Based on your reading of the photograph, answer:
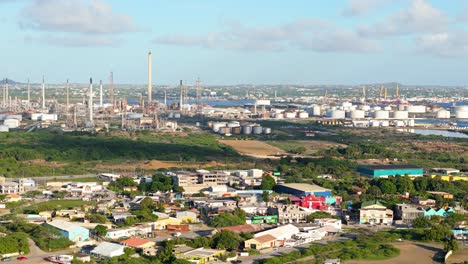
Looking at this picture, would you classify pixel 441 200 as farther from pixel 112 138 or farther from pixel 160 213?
pixel 112 138

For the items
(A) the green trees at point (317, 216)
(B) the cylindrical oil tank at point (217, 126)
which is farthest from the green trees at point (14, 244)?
(B) the cylindrical oil tank at point (217, 126)

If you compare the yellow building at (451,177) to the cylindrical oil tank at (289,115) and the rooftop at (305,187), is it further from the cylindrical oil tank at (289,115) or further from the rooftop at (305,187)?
the cylindrical oil tank at (289,115)

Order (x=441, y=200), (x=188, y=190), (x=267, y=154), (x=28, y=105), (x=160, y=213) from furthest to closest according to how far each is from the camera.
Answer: (x=28, y=105)
(x=267, y=154)
(x=188, y=190)
(x=441, y=200)
(x=160, y=213)

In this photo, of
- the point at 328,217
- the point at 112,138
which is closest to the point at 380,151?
the point at 112,138

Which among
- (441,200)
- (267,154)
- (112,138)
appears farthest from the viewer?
(112,138)

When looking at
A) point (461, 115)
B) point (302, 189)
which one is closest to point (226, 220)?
point (302, 189)

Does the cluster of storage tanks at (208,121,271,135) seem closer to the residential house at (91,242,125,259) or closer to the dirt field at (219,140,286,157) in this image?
the dirt field at (219,140,286,157)

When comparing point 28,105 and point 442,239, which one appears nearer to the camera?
point 442,239
